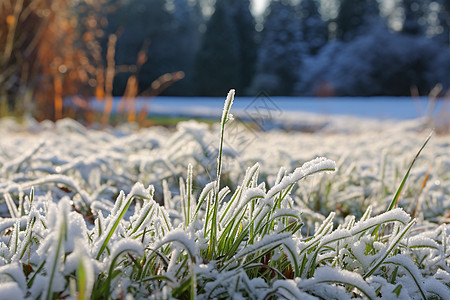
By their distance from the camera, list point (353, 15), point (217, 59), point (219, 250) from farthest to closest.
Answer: point (353, 15) → point (217, 59) → point (219, 250)

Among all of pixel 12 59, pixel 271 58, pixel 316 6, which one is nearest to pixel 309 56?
pixel 271 58

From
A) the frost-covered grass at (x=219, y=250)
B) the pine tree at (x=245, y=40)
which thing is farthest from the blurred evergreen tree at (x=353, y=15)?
the frost-covered grass at (x=219, y=250)

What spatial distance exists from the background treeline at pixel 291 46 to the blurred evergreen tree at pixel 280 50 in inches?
2.3

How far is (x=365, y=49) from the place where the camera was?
71.1 feet

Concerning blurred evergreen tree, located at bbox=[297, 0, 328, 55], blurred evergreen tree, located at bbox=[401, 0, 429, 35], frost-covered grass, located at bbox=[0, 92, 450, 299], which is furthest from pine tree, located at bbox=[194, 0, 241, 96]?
frost-covered grass, located at bbox=[0, 92, 450, 299]

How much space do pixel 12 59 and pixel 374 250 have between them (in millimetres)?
7158

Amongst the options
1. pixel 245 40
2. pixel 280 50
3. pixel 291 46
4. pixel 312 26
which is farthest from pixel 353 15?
pixel 245 40

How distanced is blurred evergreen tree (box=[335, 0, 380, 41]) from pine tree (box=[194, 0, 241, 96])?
25.9 ft

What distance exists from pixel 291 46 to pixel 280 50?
98 centimetres

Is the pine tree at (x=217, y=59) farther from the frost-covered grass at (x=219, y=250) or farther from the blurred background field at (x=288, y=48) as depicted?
the frost-covered grass at (x=219, y=250)

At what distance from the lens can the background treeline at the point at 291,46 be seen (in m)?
21.4

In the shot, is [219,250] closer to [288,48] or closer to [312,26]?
[288,48]

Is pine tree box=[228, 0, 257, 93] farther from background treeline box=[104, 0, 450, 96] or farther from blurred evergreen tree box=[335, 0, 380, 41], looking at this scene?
blurred evergreen tree box=[335, 0, 380, 41]

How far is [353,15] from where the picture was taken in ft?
94.7
